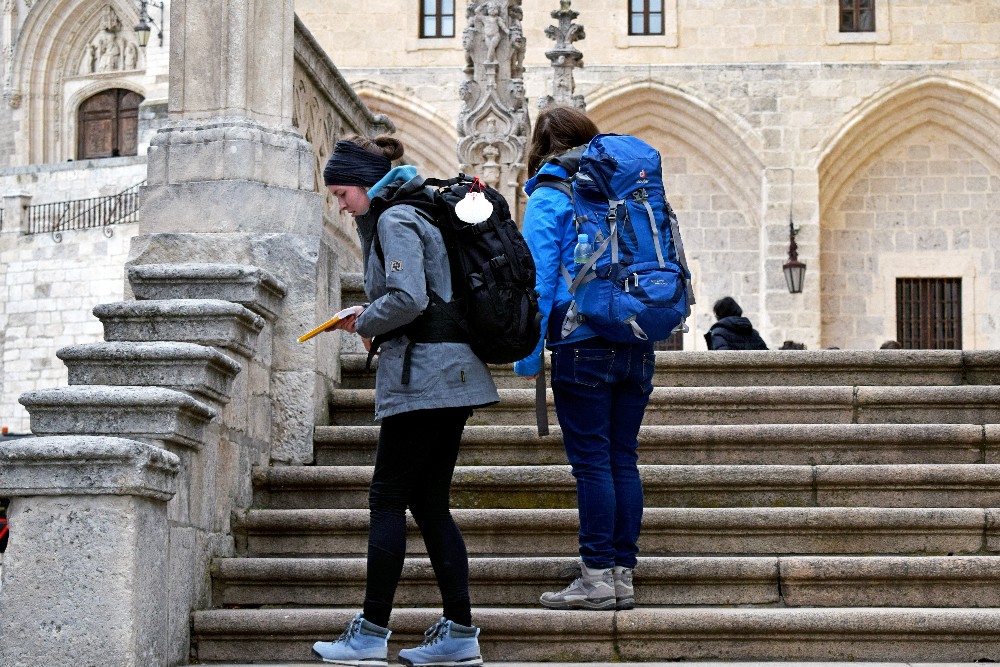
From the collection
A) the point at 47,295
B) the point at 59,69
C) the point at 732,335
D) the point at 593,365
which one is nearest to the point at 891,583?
the point at 593,365

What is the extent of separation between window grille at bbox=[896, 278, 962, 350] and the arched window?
18.8 metres

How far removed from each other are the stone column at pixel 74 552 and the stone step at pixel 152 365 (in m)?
0.61

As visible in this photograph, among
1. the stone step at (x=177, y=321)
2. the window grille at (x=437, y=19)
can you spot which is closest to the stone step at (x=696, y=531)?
the stone step at (x=177, y=321)

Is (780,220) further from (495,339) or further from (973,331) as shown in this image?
(495,339)

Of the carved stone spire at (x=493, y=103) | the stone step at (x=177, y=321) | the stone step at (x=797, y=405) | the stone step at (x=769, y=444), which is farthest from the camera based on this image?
the carved stone spire at (x=493, y=103)

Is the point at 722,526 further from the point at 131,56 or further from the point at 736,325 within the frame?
the point at 131,56

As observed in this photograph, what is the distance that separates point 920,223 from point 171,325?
2065 centimetres

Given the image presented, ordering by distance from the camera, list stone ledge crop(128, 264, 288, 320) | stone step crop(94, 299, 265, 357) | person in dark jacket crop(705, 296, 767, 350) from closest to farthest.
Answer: stone step crop(94, 299, 265, 357) → stone ledge crop(128, 264, 288, 320) → person in dark jacket crop(705, 296, 767, 350)

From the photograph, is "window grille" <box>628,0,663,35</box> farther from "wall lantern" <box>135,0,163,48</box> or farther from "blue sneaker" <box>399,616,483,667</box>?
"blue sneaker" <box>399,616,483,667</box>

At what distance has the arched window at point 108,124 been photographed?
36156 mm

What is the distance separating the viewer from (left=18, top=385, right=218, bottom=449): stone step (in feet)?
16.8

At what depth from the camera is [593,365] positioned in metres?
5.35

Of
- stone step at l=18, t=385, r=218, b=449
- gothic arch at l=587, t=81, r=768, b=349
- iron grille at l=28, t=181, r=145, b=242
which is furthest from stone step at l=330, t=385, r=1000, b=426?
iron grille at l=28, t=181, r=145, b=242

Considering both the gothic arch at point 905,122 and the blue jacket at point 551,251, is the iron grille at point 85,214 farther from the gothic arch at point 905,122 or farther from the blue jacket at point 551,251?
the blue jacket at point 551,251
